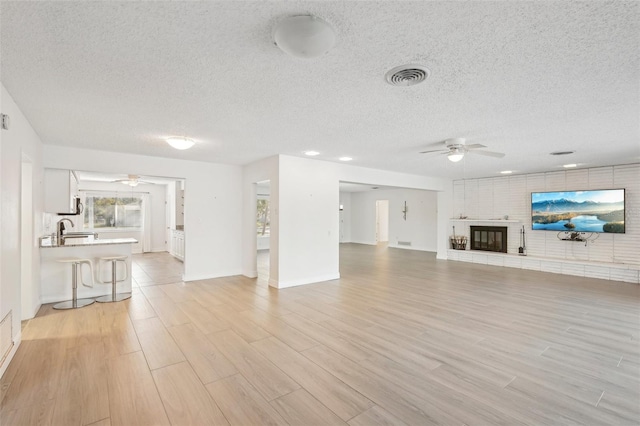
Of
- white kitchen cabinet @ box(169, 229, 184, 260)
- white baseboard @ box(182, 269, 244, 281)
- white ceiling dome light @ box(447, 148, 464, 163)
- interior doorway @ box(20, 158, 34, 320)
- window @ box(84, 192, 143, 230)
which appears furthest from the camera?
window @ box(84, 192, 143, 230)

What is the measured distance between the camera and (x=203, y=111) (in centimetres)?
324

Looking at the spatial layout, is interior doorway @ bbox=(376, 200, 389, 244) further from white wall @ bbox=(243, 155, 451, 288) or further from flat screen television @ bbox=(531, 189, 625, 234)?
white wall @ bbox=(243, 155, 451, 288)

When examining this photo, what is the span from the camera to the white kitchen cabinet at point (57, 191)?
498 centimetres

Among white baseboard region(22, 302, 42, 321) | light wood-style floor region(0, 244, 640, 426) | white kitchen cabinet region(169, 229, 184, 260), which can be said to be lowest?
light wood-style floor region(0, 244, 640, 426)

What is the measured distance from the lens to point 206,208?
654 centimetres

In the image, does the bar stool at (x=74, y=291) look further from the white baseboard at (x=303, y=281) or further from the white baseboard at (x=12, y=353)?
the white baseboard at (x=303, y=281)

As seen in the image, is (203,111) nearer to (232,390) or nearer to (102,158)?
(232,390)

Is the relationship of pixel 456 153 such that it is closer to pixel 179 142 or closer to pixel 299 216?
pixel 299 216

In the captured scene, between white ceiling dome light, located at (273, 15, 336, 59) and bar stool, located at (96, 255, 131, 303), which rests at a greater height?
white ceiling dome light, located at (273, 15, 336, 59)

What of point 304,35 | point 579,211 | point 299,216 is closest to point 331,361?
point 304,35

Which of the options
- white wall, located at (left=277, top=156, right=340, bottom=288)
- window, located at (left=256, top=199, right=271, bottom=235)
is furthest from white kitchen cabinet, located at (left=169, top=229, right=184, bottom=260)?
white wall, located at (left=277, top=156, right=340, bottom=288)

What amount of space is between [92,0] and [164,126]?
238cm

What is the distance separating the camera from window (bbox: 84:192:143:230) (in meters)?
10.1

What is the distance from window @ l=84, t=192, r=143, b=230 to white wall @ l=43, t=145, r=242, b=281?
5758 mm
